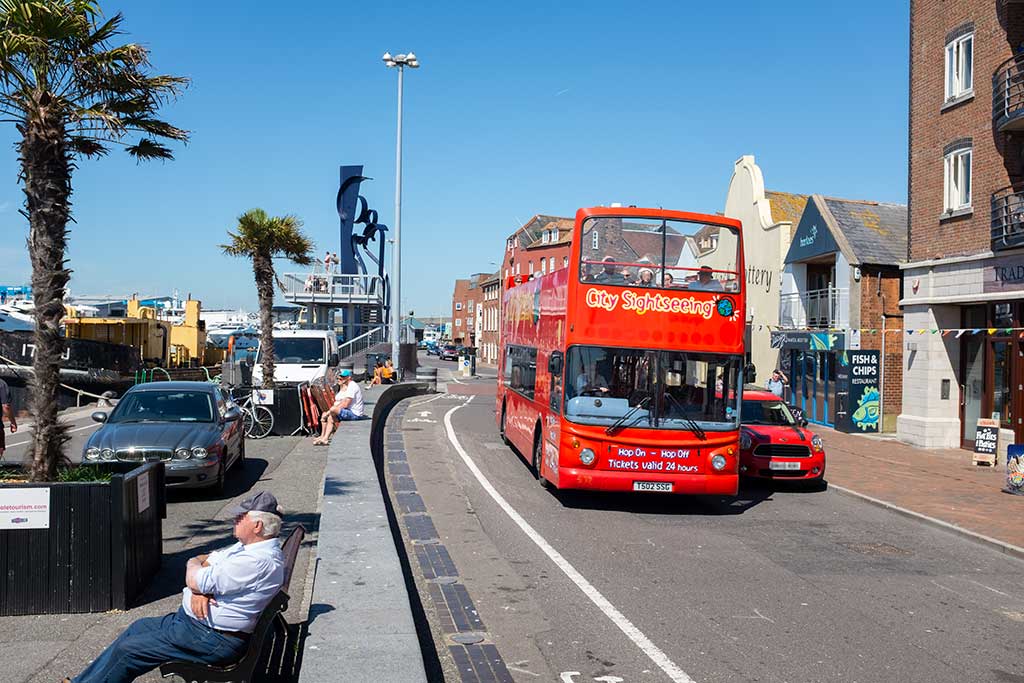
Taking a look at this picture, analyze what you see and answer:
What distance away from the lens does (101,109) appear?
9.55 metres

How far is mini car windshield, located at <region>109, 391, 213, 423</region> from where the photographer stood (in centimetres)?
1254

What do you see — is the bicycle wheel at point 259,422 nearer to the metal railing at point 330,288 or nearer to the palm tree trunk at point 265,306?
the palm tree trunk at point 265,306

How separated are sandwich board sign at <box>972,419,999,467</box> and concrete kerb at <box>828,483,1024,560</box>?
488 centimetres

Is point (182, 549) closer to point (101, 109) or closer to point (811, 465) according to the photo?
point (101, 109)

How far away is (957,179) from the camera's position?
66.1 feet

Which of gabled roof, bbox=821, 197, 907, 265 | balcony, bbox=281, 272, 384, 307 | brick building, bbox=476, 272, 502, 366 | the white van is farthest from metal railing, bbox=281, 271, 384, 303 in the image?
brick building, bbox=476, 272, 502, 366

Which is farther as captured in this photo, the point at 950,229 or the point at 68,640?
the point at 950,229

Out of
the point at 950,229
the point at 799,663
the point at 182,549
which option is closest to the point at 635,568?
the point at 799,663

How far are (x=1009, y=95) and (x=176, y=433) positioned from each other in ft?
54.7

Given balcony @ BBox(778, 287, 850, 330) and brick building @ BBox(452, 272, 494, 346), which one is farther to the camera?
brick building @ BBox(452, 272, 494, 346)

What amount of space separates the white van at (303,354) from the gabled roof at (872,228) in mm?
15768

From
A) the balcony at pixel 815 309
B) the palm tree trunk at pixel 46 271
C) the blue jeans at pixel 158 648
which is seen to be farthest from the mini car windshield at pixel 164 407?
the balcony at pixel 815 309

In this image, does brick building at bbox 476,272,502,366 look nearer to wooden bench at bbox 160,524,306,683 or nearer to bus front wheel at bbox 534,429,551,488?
bus front wheel at bbox 534,429,551,488

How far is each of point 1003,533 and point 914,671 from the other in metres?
6.03
